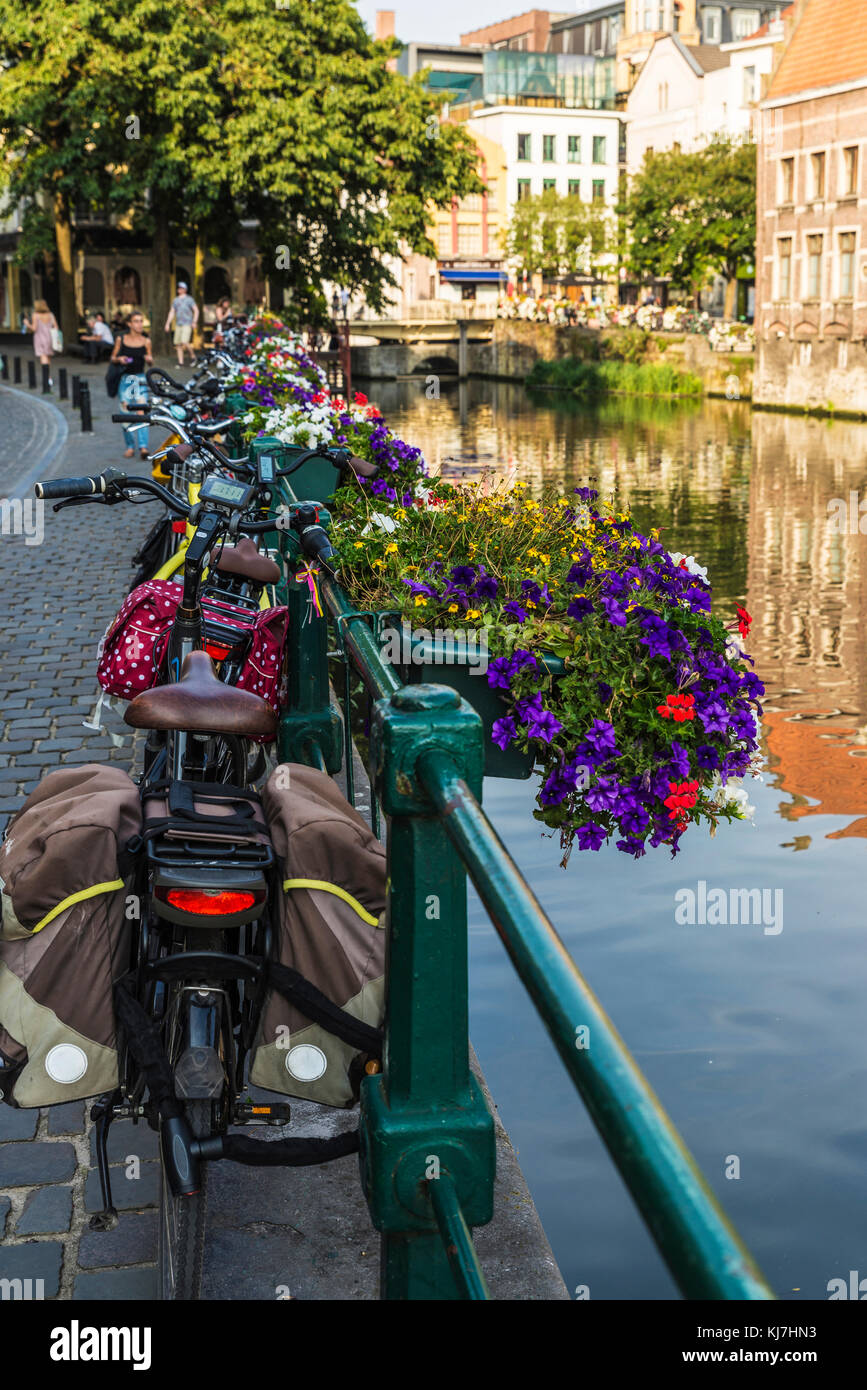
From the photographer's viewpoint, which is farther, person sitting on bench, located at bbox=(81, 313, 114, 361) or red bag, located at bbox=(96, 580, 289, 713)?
person sitting on bench, located at bbox=(81, 313, 114, 361)

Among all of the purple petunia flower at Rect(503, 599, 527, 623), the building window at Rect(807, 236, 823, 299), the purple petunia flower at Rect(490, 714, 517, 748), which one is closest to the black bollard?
the purple petunia flower at Rect(503, 599, 527, 623)

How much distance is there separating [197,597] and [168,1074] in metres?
1.80

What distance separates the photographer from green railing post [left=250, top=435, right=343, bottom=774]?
5156 mm

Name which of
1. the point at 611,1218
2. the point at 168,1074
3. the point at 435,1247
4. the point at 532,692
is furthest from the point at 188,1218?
the point at 611,1218

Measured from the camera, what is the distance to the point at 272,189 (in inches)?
1526

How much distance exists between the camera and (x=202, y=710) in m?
3.15

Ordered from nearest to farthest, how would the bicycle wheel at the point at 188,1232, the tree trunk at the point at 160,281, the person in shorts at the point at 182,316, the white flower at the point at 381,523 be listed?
the bicycle wheel at the point at 188,1232
the white flower at the point at 381,523
the person in shorts at the point at 182,316
the tree trunk at the point at 160,281

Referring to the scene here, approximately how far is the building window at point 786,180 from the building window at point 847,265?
3.08 m

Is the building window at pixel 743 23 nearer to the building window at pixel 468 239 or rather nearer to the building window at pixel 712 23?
the building window at pixel 712 23

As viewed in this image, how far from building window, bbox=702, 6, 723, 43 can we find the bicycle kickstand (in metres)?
99.4

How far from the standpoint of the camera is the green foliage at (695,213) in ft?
187

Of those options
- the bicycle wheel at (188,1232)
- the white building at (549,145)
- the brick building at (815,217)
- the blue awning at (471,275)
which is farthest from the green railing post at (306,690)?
the white building at (549,145)

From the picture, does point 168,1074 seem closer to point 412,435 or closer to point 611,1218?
point 611,1218

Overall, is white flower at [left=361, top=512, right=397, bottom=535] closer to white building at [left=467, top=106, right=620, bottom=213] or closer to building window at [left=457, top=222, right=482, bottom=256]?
building window at [left=457, top=222, right=482, bottom=256]
